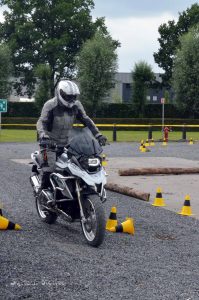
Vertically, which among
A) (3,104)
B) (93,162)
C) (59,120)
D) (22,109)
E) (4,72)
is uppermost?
(4,72)

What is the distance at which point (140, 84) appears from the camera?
195 ft

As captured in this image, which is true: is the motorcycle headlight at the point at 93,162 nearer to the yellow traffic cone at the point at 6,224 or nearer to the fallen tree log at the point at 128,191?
the yellow traffic cone at the point at 6,224

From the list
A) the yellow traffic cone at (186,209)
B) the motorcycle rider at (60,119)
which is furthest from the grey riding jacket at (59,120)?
the yellow traffic cone at (186,209)

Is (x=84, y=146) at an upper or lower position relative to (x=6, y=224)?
upper

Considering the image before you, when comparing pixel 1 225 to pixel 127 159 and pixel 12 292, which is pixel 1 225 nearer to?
pixel 12 292

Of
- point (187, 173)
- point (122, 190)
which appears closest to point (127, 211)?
point (122, 190)

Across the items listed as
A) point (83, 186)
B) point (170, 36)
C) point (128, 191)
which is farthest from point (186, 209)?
point (170, 36)

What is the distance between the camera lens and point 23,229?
7926mm

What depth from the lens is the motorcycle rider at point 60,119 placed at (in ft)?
25.8

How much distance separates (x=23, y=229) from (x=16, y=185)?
4.67 metres

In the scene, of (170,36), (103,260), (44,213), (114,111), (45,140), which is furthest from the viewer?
(170,36)

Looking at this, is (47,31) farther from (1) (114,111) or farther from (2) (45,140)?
(2) (45,140)

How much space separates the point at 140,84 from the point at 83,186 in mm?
52920

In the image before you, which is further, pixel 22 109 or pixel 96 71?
pixel 22 109
